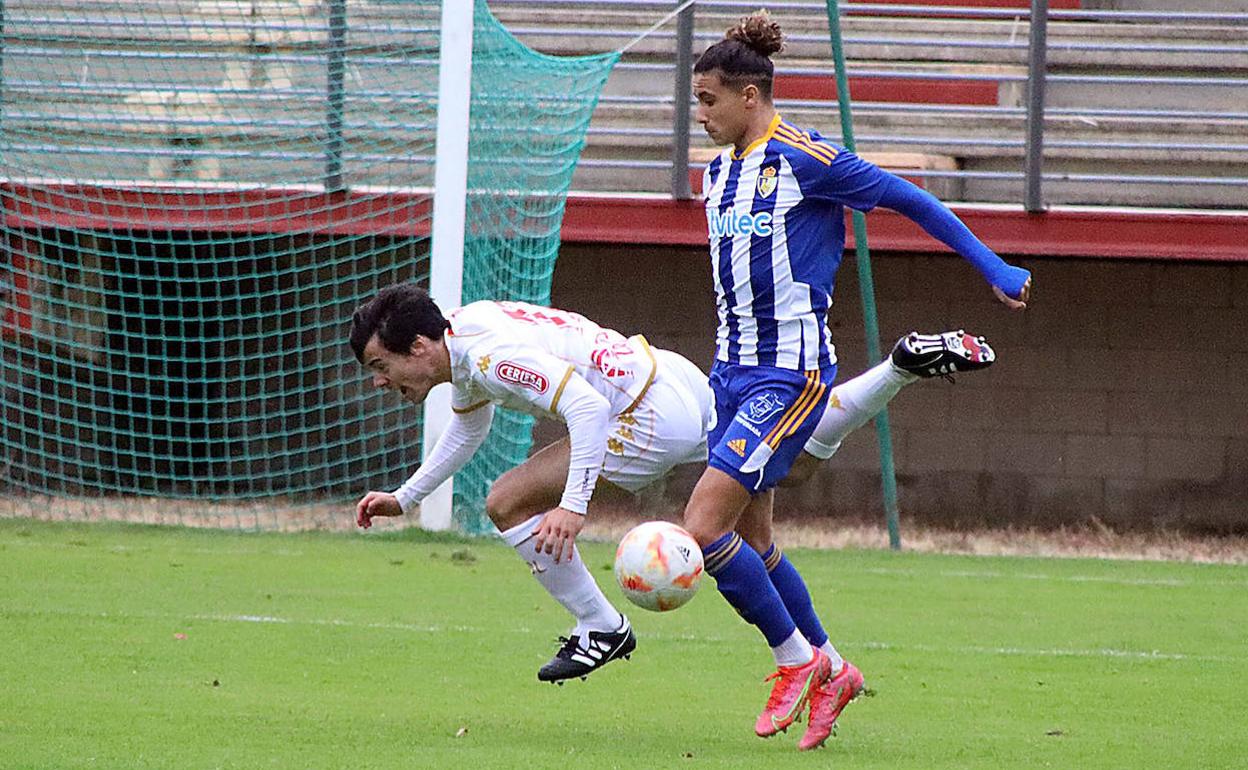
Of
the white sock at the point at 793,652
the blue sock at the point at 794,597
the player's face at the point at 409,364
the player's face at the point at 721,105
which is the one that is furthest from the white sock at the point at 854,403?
the player's face at the point at 409,364

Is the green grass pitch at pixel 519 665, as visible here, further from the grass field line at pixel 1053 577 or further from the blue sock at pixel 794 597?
the blue sock at pixel 794 597

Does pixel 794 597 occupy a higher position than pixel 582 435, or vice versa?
pixel 582 435

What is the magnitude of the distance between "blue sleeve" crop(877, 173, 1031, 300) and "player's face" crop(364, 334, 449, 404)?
1.39 meters

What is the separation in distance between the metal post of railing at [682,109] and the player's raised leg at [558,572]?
21.7 ft

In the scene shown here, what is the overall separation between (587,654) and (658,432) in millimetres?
688

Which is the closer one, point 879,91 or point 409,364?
point 409,364

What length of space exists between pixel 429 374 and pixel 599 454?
0.53 metres

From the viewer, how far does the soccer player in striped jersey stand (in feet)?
17.3

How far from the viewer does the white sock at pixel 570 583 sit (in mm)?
5418

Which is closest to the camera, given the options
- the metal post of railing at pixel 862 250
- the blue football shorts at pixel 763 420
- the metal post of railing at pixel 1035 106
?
the blue football shorts at pixel 763 420

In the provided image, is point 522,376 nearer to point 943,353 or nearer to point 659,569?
point 659,569

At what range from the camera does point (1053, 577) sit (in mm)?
9820

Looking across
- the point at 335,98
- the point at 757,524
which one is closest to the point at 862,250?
the point at 335,98

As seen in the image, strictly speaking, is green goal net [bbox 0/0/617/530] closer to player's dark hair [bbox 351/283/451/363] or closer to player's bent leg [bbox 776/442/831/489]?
player's bent leg [bbox 776/442/831/489]
